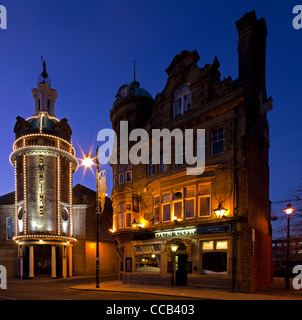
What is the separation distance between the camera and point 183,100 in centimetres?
2380

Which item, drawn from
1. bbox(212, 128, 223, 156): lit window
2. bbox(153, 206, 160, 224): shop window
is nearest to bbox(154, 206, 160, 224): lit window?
bbox(153, 206, 160, 224): shop window

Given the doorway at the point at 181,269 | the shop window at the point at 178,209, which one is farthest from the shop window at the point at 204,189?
the doorway at the point at 181,269

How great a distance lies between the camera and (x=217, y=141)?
20.5 meters

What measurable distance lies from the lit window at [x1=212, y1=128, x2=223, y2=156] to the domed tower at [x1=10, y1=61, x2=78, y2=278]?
975 inches

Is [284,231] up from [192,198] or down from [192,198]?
down

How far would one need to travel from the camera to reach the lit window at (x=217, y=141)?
66.8ft

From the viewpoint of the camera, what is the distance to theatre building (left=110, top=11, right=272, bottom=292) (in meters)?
18.6

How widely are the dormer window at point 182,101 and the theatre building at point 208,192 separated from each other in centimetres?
8

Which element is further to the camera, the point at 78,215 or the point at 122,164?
the point at 78,215

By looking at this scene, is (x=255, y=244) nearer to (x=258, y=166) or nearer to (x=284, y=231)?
(x=284, y=231)

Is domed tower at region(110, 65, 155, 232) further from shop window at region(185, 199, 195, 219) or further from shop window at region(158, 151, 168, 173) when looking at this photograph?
shop window at region(185, 199, 195, 219)

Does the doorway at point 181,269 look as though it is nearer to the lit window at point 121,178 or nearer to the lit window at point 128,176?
the lit window at point 128,176

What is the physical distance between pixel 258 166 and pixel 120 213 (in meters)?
12.6
